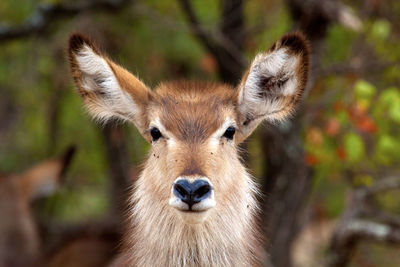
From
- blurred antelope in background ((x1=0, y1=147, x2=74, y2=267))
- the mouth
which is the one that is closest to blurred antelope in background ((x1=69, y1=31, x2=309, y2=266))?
the mouth

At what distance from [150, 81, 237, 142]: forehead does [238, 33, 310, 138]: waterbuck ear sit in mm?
177

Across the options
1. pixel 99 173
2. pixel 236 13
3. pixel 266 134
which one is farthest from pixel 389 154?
pixel 99 173

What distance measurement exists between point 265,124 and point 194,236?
326 centimetres

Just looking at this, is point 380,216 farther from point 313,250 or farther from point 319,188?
point 313,250

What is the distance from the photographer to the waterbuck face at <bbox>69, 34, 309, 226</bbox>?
5695 millimetres

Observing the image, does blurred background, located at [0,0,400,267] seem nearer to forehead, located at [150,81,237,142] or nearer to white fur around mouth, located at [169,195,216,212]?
forehead, located at [150,81,237,142]

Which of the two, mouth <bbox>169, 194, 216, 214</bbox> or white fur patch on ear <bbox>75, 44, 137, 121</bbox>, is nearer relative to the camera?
mouth <bbox>169, 194, 216, 214</bbox>

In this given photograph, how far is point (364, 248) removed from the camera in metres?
12.4

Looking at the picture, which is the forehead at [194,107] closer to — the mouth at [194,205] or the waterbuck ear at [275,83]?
the waterbuck ear at [275,83]

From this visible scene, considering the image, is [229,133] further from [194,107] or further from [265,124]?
[265,124]

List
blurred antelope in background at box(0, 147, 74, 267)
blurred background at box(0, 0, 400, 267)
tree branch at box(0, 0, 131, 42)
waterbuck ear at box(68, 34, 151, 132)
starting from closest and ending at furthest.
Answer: waterbuck ear at box(68, 34, 151, 132), blurred background at box(0, 0, 400, 267), tree branch at box(0, 0, 131, 42), blurred antelope in background at box(0, 147, 74, 267)

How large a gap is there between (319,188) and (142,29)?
457 cm

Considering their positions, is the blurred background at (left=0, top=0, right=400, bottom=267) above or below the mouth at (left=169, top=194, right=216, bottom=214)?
above

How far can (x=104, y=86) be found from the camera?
21.0 feet
